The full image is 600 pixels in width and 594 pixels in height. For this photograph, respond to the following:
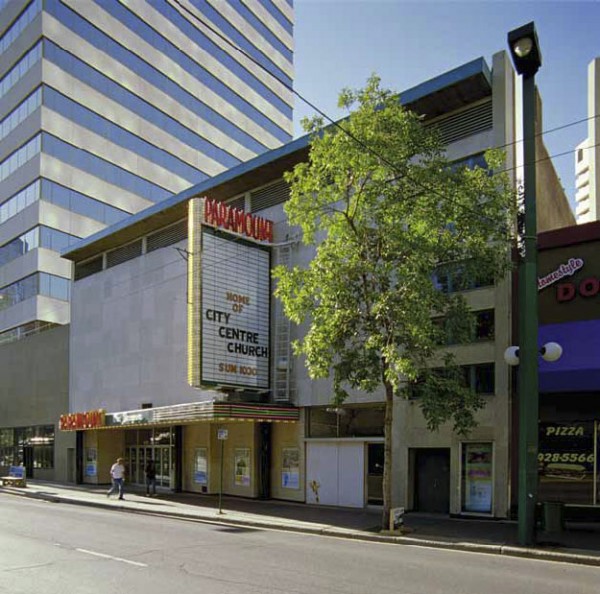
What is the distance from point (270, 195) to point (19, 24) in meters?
33.4

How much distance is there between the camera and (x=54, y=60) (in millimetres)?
47250

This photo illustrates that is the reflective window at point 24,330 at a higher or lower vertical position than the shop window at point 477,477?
higher

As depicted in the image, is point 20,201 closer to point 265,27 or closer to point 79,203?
point 79,203

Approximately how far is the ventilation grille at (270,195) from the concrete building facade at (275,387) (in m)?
0.05

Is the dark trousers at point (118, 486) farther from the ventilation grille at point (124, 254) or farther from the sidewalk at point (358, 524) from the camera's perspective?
the ventilation grille at point (124, 254)

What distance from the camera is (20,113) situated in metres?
48.5

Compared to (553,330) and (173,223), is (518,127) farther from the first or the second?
(173,223)

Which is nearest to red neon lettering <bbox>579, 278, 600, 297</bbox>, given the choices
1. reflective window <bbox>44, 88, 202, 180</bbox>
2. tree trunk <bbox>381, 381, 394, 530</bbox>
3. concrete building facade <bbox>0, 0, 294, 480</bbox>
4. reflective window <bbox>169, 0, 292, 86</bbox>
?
tree trunk <bbox>381, 381, 394, 530</bbox>

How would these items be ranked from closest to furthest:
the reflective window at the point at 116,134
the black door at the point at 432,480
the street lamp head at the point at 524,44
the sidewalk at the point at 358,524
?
the sidewalk at the point at 358,524, the street lamp head at the point at 524,44, the black door at the point at 432,480, the reflective window at the point at 116,134

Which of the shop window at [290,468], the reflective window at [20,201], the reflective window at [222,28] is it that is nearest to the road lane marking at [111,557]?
the shop window at [290,468]

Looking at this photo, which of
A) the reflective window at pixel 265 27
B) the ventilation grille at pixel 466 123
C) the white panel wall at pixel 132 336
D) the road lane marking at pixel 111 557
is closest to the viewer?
the road lane marking at pixel 111 557

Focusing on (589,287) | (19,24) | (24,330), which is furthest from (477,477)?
(19,24)

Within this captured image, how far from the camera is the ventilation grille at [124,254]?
109 feet

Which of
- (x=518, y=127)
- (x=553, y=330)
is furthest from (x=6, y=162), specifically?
(x=553, y=330)
